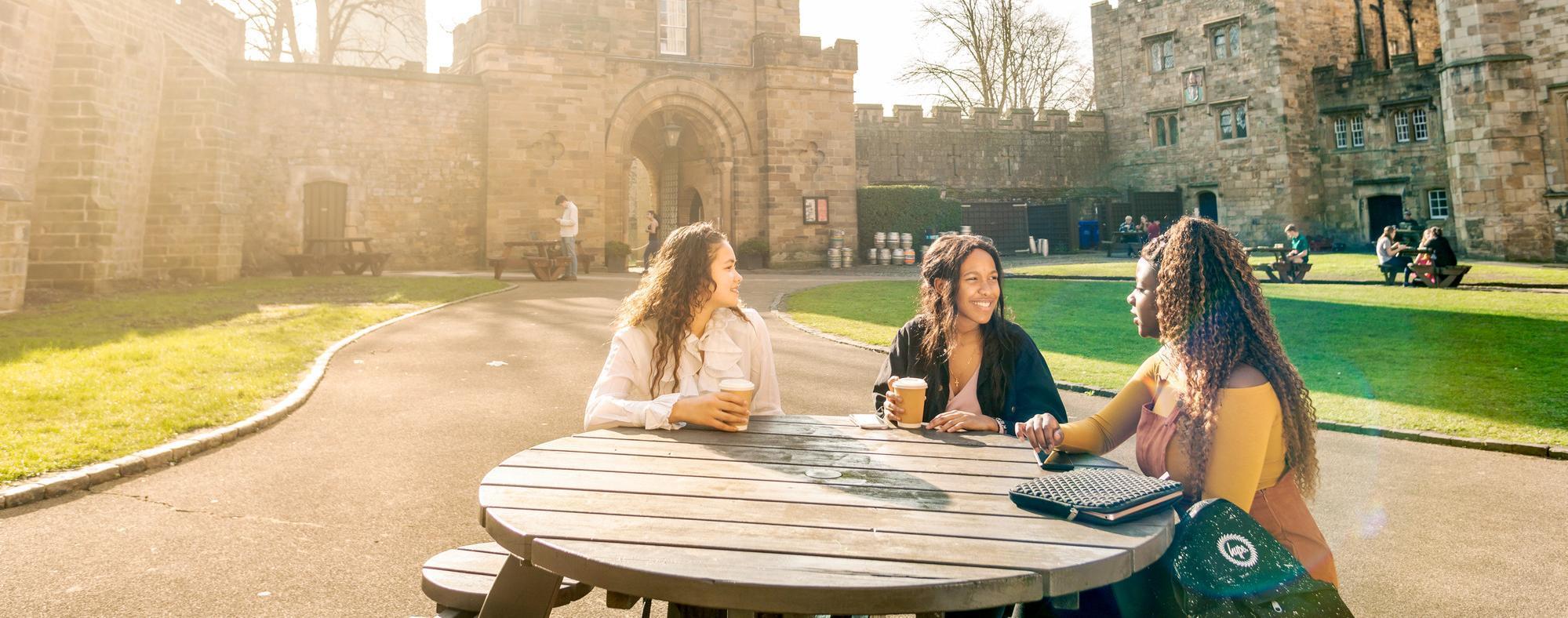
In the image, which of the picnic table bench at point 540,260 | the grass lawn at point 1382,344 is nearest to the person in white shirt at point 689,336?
the grass lawn at point 1382,344

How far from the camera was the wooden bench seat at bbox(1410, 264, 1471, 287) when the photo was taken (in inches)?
603

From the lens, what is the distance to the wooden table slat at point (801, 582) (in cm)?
167

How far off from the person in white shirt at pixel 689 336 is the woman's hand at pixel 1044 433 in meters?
0.96

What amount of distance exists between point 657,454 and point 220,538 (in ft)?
9.64

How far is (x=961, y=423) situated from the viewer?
3.14m

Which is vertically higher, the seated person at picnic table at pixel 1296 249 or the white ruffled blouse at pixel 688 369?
the seated person at picnic table at pixel 1296 249

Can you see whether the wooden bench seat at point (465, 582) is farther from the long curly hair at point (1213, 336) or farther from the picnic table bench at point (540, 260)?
the picnic table bench at point (540, 260)

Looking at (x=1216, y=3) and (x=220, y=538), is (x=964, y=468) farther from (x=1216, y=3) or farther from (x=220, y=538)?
(x=1216, y=3)

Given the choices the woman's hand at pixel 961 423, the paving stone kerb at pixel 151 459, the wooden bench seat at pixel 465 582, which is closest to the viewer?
the wooden bench seat at pixel 465 582

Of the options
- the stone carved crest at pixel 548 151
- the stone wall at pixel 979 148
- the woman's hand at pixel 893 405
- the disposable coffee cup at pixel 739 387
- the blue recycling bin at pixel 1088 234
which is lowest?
the woman's hand at pixel 893 405

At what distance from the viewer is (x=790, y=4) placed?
25.0 meters

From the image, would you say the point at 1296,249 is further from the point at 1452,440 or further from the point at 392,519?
the point at 392,519

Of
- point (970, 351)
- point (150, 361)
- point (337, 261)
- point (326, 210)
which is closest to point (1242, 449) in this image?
point (970, 351)

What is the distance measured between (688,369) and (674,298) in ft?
0.92
